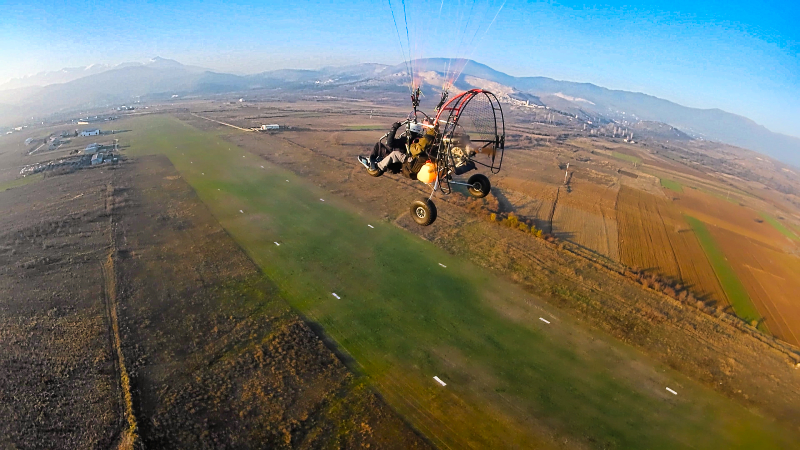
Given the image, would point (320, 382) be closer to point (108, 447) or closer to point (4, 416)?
point (108, 447)

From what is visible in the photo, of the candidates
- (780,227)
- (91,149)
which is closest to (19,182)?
(91,149)

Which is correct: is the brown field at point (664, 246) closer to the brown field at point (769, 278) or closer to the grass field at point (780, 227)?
the brown field at point (769, 278)

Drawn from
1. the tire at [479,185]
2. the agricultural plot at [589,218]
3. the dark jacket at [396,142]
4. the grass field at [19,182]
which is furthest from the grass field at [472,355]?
the grass field at [19,182]

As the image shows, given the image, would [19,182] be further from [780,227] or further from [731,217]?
[780,227]

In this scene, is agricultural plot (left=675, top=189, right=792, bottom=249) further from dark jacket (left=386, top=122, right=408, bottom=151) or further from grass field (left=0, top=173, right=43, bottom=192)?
grass field (left=0, top=173, right=43, bottom=192)

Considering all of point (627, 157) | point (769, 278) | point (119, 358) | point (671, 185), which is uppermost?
point (627, 157)

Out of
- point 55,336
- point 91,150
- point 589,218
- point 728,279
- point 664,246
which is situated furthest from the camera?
point 91,150
